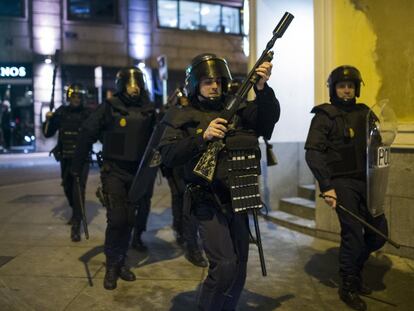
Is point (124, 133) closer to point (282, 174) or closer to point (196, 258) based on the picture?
point (196, 258)

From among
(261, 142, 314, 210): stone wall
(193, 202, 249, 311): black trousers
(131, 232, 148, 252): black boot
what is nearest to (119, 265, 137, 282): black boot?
(131, 232, 148, 252): black boot

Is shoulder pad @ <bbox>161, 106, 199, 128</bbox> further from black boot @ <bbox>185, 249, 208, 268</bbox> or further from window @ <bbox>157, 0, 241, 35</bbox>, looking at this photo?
window @ <bbox>157, 0, 241, 35</bbox>

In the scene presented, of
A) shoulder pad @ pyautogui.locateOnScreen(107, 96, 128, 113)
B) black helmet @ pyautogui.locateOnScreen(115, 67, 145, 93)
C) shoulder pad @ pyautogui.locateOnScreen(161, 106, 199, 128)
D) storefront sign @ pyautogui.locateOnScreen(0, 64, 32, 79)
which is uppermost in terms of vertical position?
storefront sign @ pyautogui.locateOnScreen(0, 64, 32, 79)

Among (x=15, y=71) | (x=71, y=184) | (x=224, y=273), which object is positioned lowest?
(x=224, y=273)

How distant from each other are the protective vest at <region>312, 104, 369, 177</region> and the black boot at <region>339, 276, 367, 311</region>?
0.89 meters

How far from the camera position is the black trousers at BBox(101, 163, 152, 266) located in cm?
449

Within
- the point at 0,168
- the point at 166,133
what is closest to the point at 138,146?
the point at 166,133

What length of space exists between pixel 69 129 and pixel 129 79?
2134 millimetres

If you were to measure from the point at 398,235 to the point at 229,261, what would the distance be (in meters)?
2.88

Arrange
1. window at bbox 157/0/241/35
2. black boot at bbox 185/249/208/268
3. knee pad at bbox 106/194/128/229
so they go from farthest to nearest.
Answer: window at bbox 157/0/241/35, black boot at bbox 185/249/208/268, knee pad at bbox 106/194/128/229

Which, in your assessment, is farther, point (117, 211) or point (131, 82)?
point (131, 82)

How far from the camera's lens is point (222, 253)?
10.0ft

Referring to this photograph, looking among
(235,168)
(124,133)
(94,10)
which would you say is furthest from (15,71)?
(235,168)

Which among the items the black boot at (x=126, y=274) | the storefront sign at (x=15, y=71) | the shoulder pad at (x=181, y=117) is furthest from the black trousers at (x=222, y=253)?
the storefront sign at (x=15, y=71)
